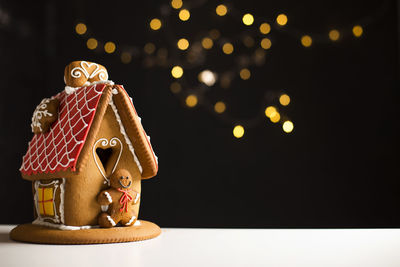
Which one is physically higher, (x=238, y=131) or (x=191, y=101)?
(x=191, y=101)

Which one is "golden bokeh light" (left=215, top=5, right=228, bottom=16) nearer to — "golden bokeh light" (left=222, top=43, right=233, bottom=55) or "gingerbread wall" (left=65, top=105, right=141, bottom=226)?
"golden bokeh light" (left=222, top=43, right=233, bottom=55)

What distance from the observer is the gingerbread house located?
42.7 inches

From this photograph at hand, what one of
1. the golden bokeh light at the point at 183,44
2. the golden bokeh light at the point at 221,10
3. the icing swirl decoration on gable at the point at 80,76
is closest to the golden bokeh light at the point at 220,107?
the golden bokeh light at the point at 183,44

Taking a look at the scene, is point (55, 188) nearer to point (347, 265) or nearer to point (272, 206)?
point (347, 265)

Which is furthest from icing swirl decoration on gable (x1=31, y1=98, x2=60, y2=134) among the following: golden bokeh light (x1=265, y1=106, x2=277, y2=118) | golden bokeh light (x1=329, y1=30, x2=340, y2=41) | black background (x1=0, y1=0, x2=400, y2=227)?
golden bokeh light (x1=329, y1=30, x2=340, y2=41)

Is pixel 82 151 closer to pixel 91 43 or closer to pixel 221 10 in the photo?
pixel 91 43

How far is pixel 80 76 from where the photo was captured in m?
1.21

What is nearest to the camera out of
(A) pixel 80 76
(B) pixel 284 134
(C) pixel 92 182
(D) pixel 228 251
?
(D) pixel 228 251

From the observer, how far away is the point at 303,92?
6.11 feet

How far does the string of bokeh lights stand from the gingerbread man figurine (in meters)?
0.82

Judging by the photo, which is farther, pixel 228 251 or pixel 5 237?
pixel 5 237

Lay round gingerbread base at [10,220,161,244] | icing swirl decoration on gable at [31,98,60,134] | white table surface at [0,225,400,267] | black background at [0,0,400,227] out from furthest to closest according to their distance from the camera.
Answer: black background at [0,0,400,227], icing swirl decoration on gable at [31,98,60,134], round gingerbread base at [10,220,161,244], white table surface at [0,225,400,267]

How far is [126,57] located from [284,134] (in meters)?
0.73

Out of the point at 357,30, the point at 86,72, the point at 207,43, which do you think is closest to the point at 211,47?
the point at 207,43
